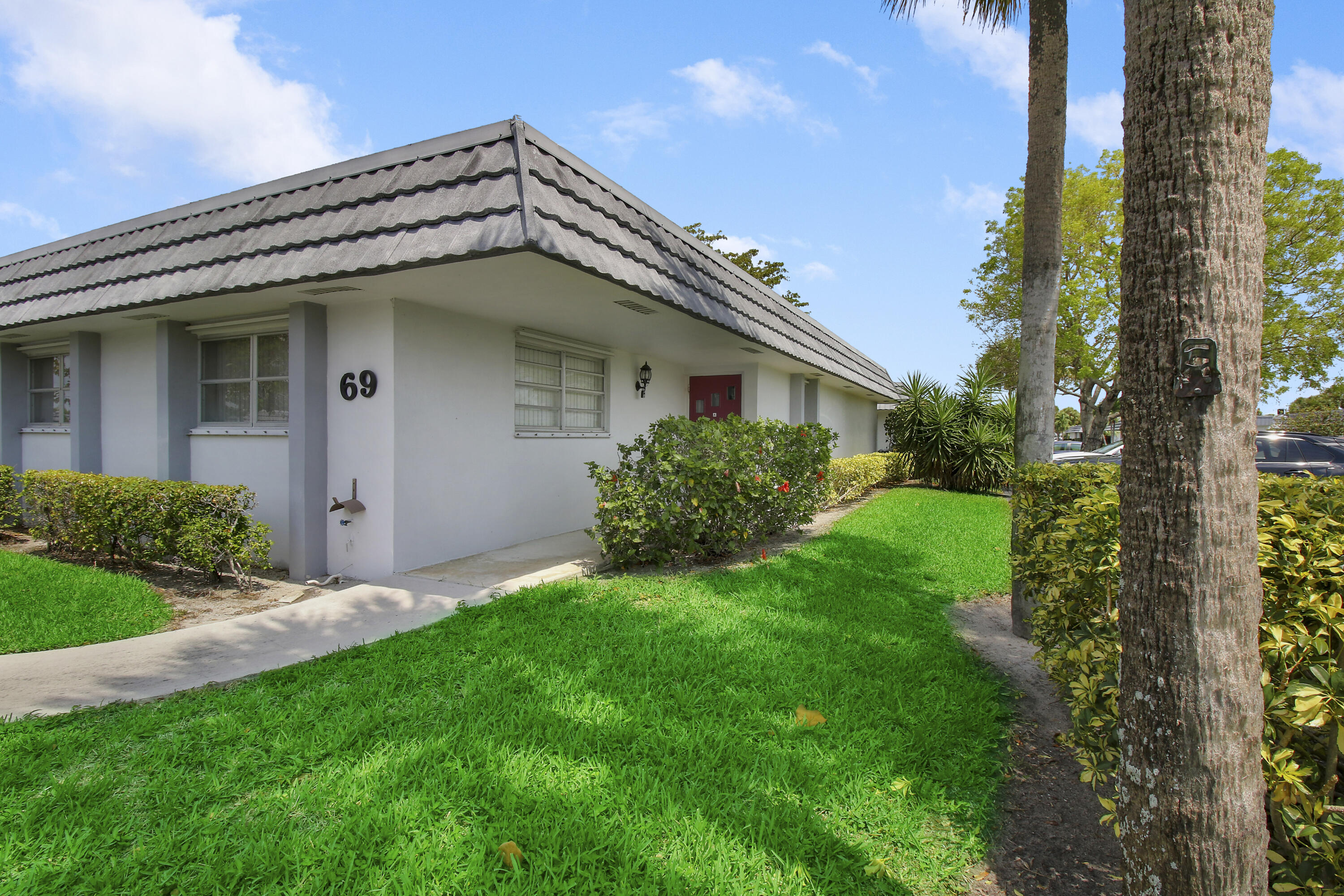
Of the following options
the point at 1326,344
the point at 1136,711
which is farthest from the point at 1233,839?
the point at 1326,344

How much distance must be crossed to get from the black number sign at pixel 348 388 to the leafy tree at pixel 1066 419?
7030 centimetres

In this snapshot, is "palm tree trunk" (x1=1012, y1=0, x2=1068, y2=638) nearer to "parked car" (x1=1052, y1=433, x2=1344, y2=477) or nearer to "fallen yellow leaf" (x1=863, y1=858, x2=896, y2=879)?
"fallen yellow leaf" (x1=863, y1=858, x2=896, y2=879)

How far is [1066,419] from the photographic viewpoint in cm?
6812

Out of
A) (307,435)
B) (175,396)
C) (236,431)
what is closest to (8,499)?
(175,396)

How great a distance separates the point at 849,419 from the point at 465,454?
13623mm

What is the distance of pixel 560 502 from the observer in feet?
29.0

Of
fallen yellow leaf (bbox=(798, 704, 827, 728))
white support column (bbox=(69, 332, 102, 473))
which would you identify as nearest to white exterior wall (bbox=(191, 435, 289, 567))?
white support column (bbox=(69, 332, 102, 473))

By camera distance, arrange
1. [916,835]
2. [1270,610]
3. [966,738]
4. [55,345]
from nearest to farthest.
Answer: [1270,610], [916,835], [966,738], [55,345]

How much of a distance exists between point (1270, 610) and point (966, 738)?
1.59 m

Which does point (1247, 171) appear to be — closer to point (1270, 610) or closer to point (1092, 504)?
point (1270, 610)

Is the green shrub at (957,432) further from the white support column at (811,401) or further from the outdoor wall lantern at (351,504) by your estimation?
the outdoor wall lantern at (351,504)

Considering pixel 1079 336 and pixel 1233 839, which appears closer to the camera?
pixel 1233 839

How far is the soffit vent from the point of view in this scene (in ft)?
21.6

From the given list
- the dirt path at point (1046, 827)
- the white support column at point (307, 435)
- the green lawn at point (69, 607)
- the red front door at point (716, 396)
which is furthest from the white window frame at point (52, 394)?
the dirt path at point (1046, 827)
